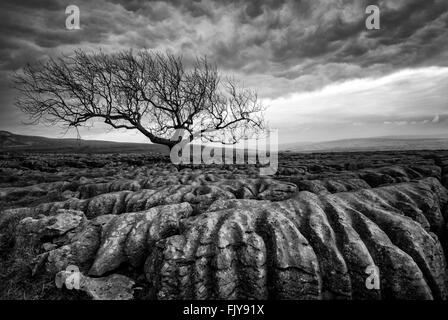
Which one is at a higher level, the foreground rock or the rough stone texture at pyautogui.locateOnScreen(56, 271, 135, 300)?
the foreground rock

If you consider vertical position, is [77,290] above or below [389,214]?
below

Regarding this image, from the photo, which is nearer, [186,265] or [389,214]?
[186,265]

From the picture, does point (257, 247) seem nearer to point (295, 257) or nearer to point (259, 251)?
point (259, 251)

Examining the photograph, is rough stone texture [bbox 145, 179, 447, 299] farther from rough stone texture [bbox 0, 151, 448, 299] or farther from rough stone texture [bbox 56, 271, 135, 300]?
rough stone texture [bbox 56, 271, 135, 300]

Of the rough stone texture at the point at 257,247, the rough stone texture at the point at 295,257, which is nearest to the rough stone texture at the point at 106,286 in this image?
the rough stone texture at the point at 257,247

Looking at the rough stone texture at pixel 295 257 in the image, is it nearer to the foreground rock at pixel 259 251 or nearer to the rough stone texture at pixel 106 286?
the foreground rock at pixel 259 251

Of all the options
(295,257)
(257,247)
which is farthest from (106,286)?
(295,257)

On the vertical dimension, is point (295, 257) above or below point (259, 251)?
below

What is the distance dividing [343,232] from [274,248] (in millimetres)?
2297

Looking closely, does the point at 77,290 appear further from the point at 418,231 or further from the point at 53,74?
the point at 53,74

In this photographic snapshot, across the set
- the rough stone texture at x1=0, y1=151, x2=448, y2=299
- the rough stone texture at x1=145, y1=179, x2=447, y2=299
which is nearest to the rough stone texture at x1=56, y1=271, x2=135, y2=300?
the rough stone texture at x1=0, y1=151, x2=448, y2=299
